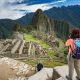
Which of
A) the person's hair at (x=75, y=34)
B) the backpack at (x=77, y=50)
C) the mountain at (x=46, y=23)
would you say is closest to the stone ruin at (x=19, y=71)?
the backpack at (x=77, y=50)

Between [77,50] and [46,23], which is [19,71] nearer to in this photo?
[77,50]

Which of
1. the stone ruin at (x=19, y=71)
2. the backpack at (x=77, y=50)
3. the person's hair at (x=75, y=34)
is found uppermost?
the person's hair at (x=75, y=34)

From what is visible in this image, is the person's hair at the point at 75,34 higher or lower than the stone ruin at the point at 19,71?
higher

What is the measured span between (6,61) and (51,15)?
51.4 metres

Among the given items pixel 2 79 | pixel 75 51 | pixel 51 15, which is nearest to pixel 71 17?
pixel 51 15

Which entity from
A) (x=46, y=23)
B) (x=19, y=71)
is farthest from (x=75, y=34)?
(x=46, y=23)

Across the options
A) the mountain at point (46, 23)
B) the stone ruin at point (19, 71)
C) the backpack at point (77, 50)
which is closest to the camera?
the backpack at point (77, 50)

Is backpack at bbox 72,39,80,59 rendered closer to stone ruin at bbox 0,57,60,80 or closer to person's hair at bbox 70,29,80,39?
person's hair at bbox 70,29,80,39

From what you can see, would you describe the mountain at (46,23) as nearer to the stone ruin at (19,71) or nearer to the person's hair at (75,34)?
the stone ruin at (19,71)

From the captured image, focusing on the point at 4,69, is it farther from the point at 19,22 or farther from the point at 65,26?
the point at 65,26

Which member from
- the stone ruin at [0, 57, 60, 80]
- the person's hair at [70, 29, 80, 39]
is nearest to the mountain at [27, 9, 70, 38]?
the stone ruin at [0, 57, 60, 80]

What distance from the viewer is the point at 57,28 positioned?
66.9 meters

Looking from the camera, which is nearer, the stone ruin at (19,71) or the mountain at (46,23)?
the stone ruin at (19,71)

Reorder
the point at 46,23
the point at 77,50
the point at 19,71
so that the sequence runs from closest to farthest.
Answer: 1. the point at 77,50
2. the point at 19,71
3. the point at 46,23
